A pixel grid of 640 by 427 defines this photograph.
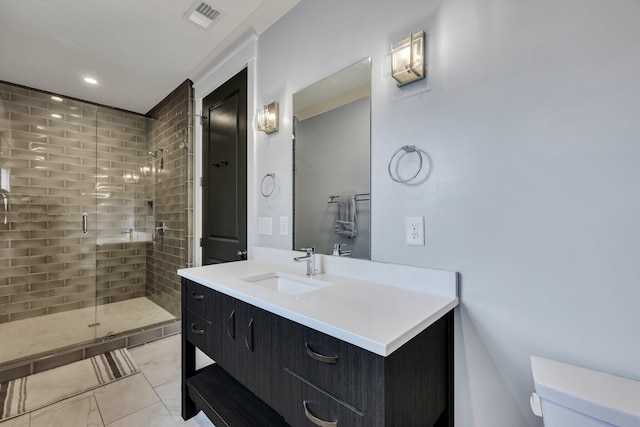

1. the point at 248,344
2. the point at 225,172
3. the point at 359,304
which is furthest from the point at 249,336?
the point at 225,172

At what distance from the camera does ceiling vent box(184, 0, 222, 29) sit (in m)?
1.83

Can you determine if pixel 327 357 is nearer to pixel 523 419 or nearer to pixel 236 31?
pixel 523 419

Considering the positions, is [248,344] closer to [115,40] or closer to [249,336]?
[249,336]

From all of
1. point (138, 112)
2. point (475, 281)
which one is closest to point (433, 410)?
point (475, 281)

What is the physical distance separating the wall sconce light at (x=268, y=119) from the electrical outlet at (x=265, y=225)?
1.97 feet

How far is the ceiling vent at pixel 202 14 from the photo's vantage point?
183 centimetres

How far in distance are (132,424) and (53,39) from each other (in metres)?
2.70

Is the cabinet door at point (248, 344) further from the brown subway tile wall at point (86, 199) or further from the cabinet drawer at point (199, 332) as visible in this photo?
the brown subway tile wall at point (86, 199)

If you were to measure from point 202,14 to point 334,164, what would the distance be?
145 centimetres

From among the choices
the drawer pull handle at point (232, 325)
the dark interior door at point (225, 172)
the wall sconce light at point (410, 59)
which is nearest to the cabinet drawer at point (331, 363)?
the drawer pull handle at point (232, 325)

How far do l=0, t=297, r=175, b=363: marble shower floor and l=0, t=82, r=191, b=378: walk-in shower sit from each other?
1 centimetres

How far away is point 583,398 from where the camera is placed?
0.69 metres

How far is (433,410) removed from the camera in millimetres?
978

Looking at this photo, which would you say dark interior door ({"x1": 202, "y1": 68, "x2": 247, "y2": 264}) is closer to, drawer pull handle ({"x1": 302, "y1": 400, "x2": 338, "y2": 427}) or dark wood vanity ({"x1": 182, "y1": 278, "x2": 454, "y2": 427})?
dark wood vanity ({"x1": 182, "y1": 278, "x2": 454, "y2": 427})
